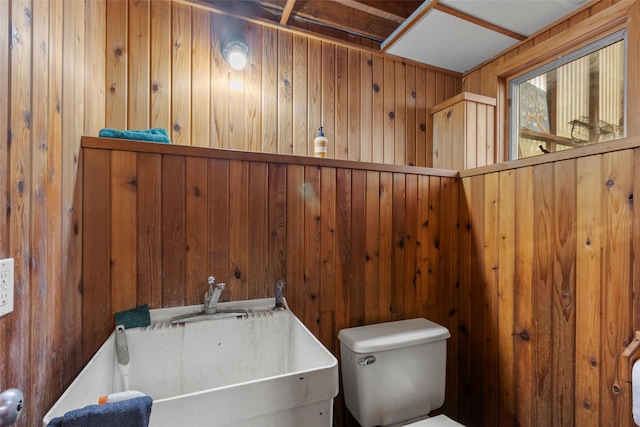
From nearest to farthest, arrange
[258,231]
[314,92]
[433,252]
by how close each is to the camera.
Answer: [258,231]
[433,252]
[314,92]

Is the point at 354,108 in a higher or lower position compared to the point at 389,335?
higher

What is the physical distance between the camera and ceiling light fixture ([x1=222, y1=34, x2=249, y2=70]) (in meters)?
1.62

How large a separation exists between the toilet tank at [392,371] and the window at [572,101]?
124 cm

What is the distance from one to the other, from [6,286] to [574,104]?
8.21ft

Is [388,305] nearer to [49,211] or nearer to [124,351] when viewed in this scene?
[124,351]

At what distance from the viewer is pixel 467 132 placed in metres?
1.90

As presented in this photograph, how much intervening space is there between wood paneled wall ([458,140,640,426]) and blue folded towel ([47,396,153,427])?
1467 millimetres

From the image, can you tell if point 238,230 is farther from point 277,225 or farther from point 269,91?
point 269,91

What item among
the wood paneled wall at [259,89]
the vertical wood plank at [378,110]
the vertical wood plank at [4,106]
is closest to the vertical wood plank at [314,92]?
the wood paneled wall at [259,89]

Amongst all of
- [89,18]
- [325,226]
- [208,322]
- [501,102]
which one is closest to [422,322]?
[325,226]

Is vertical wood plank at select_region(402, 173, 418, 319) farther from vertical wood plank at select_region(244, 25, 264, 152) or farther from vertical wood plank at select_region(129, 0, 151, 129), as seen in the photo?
vertical wood plank at select_region(129, 0, 151, 129)

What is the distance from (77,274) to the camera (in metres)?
1.02

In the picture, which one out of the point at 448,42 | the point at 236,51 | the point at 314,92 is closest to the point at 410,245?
the point at 314,92

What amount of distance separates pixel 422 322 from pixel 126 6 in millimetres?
2188
